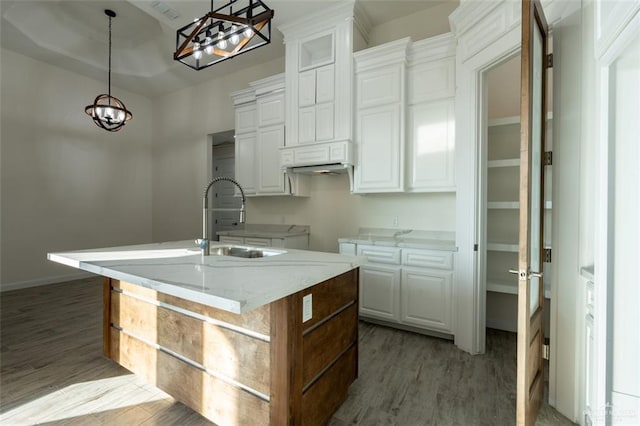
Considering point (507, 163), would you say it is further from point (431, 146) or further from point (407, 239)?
point (407, 239)

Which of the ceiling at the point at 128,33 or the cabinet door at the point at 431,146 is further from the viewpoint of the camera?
the ceiling at the point at 128,33

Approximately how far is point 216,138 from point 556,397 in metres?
5.89

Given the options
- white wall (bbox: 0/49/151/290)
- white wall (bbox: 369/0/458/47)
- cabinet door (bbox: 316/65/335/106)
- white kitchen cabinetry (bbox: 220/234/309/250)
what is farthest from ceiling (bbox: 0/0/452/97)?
white kitchen cabinetry (bbox: 220/234/309/250)

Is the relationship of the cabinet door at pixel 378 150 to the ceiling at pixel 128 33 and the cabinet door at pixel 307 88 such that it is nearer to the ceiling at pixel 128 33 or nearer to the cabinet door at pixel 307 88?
the cabinet door at pixel 307 88

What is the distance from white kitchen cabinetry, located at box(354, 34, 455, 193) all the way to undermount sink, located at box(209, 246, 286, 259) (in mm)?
1557

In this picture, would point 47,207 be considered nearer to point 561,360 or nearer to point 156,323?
point 156,323

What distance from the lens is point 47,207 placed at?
479cm

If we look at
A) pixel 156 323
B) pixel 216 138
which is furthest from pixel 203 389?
pixel 216 138

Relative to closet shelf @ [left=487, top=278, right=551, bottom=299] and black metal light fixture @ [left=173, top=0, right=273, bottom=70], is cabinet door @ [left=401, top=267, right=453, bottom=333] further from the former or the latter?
black metal light fixture @ [left=173, top=0, right=273, bottom=70]

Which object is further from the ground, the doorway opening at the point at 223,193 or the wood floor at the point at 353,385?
the doorway opening at the point at 223,193

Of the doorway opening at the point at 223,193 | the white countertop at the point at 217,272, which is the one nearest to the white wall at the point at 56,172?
the doorway opening at the point at 223,193

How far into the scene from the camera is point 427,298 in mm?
2787

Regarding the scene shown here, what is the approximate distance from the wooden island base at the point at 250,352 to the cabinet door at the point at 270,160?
2327 millimetres

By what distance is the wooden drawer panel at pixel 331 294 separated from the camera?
1532 mm
